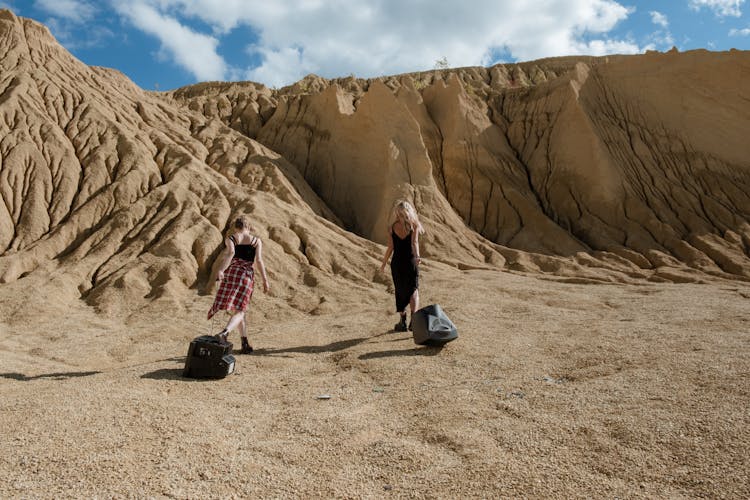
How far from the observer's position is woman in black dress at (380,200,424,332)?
7305 millimetres

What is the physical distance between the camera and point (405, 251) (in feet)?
24.5

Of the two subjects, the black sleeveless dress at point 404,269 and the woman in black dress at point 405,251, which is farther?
the black sleeveless dress at point 404,269

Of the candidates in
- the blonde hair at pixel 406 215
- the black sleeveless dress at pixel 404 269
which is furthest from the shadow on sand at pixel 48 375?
the blonde hair at pixel 406 215

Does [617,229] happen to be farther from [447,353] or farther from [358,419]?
[358,419]

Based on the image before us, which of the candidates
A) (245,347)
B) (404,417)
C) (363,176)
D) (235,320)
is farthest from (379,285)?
(363,176)

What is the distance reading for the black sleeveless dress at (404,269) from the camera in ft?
24.3

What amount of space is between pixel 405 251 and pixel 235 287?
2467mm

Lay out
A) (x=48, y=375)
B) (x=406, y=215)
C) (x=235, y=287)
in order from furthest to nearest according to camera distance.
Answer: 1. (x=406, y=215)
2. (x=235, y=287)
3. (x=48, y=375)

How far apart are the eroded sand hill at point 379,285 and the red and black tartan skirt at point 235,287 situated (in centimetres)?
77

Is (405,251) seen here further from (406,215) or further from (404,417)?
(404,417)

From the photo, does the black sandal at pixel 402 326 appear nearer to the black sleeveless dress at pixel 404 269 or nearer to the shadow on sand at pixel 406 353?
the black sleeveless dress at pixel 404 269

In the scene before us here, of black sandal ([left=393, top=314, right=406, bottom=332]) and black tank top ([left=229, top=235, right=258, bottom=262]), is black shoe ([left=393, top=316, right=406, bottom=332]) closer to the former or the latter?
black sandal ([left=393, top=314, right=406, bottom=332])

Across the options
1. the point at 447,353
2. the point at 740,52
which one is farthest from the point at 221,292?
the point at 740,52

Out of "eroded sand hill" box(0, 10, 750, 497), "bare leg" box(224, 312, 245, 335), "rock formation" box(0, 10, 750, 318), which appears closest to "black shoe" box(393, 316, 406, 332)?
"eroded sand hill" box(0, 10, 750, 497)
